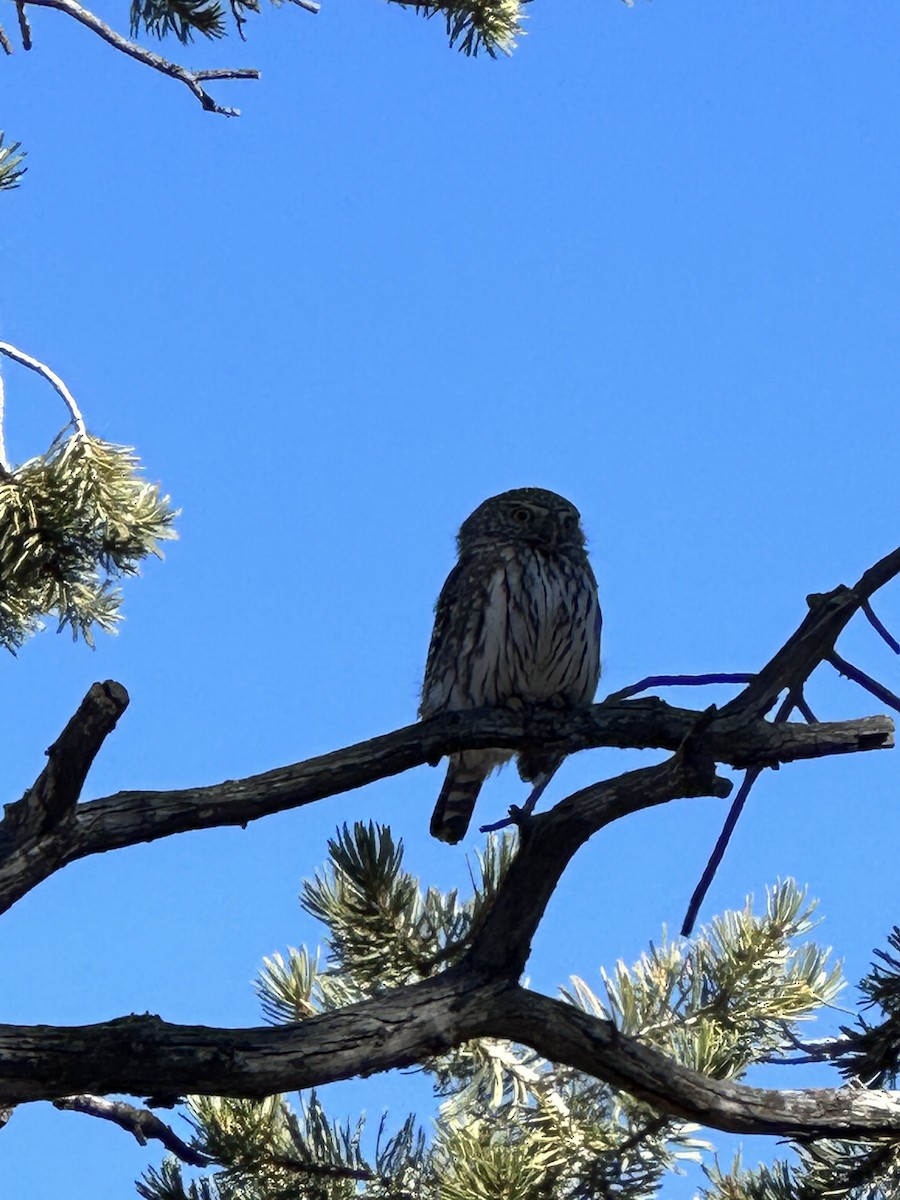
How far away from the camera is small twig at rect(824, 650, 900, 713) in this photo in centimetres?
292

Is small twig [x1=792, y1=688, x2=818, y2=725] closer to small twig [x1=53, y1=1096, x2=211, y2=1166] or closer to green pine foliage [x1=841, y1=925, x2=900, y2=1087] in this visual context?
green pine foliage [x1=841, y1=925, x2=900, y2=1087]

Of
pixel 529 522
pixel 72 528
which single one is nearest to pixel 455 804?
pixel 529 522

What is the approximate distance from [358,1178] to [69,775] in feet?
3.59

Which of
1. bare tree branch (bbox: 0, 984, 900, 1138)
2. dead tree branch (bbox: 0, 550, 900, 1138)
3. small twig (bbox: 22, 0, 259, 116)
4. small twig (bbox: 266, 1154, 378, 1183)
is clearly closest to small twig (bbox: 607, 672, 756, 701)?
dead tree branch (bbox: 0, 550, 900, 1138)

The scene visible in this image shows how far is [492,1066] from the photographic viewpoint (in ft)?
11.1

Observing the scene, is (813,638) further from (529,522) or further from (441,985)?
(529,522)

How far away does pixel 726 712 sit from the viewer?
306 centimetres

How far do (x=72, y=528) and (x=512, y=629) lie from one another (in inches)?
46.9

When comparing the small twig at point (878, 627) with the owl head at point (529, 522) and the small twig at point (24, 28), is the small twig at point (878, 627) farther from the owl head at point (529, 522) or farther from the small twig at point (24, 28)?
the small twig at point (24, 28)

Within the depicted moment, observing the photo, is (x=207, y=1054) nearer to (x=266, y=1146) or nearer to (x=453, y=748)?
(x=266, y=1146)

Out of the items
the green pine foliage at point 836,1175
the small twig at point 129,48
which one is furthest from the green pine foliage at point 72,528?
the green pine foliage at point 836,1175

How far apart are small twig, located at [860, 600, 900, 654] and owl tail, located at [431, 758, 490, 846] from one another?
1.77 m

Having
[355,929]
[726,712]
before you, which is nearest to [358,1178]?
[355,929]

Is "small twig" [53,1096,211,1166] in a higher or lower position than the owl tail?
lower
